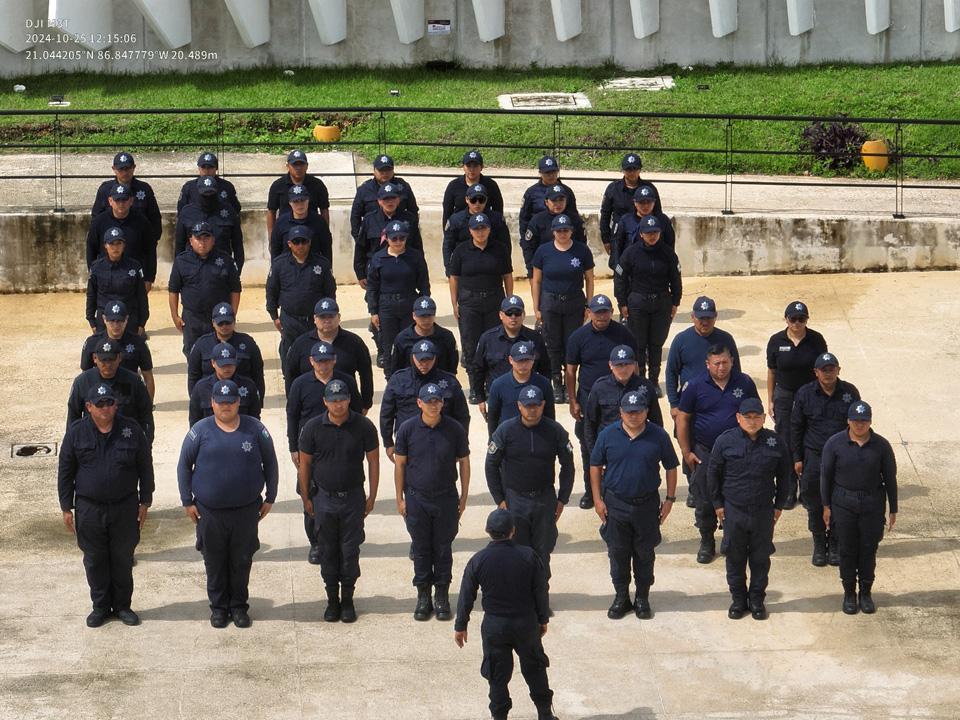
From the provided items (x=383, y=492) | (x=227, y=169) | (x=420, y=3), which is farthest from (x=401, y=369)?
(x=420, y=3)

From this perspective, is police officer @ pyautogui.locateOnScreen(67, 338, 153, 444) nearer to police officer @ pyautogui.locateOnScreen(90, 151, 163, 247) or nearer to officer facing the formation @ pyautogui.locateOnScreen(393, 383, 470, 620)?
officer facing the formation @ pyautogui.locateOnScreen(393, 383, 470, 620)

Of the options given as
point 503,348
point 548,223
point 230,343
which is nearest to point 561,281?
point 548,223

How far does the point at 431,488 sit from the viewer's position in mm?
9789

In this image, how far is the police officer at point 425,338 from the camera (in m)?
11.2

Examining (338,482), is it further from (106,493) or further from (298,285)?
(298,285)

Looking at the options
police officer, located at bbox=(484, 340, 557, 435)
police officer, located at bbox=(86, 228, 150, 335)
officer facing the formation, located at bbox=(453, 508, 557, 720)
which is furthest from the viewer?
police officer, located at bbox=(86, 228, 150, 335)

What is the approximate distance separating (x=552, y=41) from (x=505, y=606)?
→ 14549 mm

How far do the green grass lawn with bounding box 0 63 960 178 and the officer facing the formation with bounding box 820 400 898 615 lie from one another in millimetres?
8159

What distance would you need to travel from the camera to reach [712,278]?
17.0 m

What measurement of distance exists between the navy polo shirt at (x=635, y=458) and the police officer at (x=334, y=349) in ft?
6.40

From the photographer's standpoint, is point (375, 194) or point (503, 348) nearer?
point (503, 348)

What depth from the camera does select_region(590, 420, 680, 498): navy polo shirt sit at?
9758mm

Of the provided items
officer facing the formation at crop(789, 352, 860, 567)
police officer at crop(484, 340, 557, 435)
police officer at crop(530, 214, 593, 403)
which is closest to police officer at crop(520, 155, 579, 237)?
police officer at crop(530, 214, 593, 403)

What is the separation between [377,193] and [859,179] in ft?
23.4
